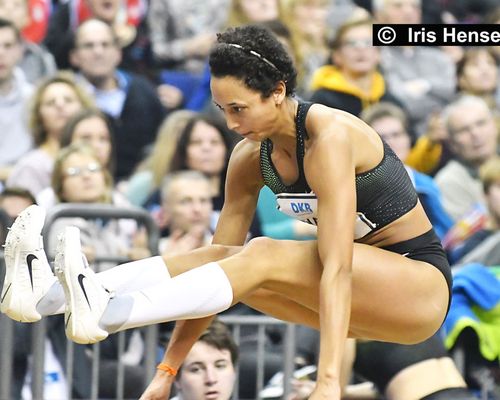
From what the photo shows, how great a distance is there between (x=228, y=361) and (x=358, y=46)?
3032 mm

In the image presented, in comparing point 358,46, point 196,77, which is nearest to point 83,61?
point 196,77

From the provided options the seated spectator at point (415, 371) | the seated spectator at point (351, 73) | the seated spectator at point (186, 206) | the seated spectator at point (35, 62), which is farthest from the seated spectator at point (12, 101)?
the seated spectator at point (415, 371)

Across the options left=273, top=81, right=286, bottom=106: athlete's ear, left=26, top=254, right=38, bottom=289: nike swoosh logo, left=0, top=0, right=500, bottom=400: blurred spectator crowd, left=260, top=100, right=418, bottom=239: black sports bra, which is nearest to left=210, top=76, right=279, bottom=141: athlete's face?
left=273, top=81, right=286, bottom=106: athlete's ear

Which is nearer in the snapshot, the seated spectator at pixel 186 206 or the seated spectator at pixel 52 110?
the seated spectator at pixel 186 206

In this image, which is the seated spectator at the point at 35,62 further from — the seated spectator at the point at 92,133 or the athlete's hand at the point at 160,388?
the athlete's hand at the point at 160,388

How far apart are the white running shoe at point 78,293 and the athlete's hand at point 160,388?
1.96 feet

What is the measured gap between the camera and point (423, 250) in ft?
14.7

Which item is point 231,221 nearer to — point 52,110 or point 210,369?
point 210,369

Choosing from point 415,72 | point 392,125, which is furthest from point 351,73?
point 415,72

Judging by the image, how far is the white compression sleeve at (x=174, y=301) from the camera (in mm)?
4004

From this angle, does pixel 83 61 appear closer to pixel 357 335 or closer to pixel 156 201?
pixel 156 201

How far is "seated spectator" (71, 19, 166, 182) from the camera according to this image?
25.2ft

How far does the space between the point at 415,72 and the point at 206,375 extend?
3.95 m

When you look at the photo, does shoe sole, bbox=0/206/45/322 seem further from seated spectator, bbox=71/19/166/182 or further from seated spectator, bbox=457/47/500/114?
seated spectator, bbox=457/47/500/114
